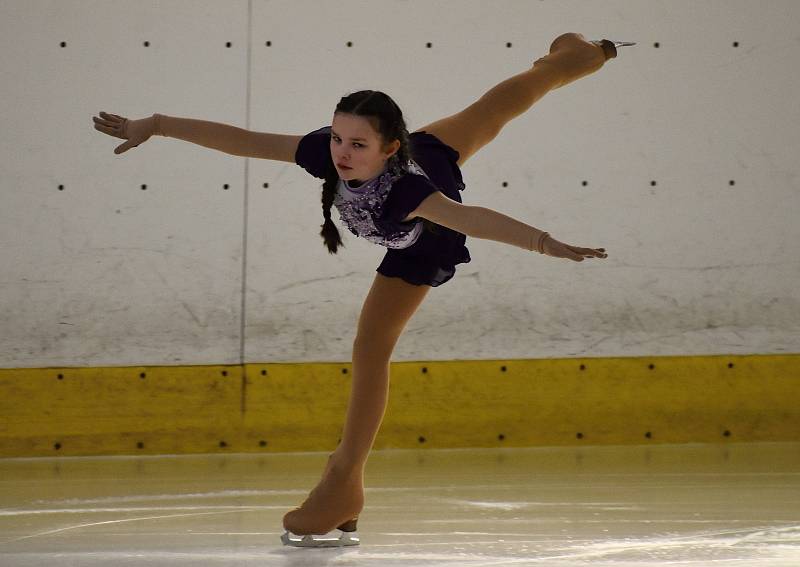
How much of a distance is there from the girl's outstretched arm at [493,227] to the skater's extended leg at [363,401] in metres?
0.36

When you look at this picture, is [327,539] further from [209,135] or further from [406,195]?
[209,135]

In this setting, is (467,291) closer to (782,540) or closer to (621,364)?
(621,364)

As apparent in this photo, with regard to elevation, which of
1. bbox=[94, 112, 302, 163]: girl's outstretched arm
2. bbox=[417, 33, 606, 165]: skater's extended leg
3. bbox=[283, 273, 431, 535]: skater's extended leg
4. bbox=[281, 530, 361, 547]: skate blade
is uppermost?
bbox=[417, 33, 606, 165]: skater's extended leg

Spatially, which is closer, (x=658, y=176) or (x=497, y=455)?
(x=497, y=455)

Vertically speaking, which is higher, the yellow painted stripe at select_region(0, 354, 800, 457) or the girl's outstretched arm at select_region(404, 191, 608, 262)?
the girl's outstretched arm at select_region(404, 191, 608, 262)

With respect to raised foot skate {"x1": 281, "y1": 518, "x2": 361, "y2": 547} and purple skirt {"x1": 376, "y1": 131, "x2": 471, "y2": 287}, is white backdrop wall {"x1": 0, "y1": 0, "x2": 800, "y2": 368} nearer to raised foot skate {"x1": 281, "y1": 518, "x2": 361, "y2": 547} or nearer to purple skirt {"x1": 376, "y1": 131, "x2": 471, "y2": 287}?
purple skirt {"x1": 376, "y1": 131, "x2": 471, "y2": 287}

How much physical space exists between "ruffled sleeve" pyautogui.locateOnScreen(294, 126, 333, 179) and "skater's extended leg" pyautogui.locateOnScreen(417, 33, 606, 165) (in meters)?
0.34

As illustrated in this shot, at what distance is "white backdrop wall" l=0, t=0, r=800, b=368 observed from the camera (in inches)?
176

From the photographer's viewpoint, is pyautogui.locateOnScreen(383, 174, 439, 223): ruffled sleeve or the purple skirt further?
the purple skirt

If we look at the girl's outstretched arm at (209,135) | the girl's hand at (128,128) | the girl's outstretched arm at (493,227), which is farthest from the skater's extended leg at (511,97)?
the girl's hand at (128,128)

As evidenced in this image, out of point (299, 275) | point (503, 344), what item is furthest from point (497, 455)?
point (299, 275)

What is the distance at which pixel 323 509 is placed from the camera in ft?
9.45

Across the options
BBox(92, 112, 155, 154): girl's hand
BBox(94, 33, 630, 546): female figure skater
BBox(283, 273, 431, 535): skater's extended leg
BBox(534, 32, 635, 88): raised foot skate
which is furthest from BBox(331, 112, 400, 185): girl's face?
BBox(534, 32, 635, 88): raised foot skate

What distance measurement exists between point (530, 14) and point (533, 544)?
2436 millimetres
